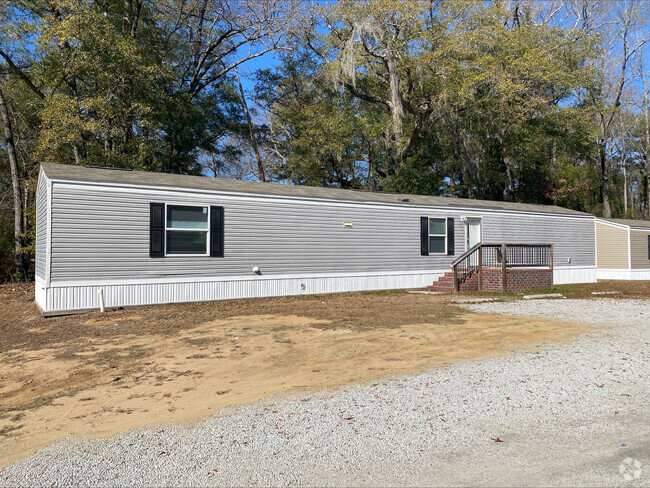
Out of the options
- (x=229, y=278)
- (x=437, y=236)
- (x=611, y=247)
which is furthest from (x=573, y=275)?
(x=229, y=278)

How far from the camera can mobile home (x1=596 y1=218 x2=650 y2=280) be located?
67.0ft

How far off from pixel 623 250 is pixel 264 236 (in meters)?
17.6

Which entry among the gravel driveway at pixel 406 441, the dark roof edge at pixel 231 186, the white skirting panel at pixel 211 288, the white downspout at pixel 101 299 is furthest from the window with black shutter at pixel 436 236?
the gravel driveway at pixel 406 441

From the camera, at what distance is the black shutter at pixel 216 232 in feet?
36.9

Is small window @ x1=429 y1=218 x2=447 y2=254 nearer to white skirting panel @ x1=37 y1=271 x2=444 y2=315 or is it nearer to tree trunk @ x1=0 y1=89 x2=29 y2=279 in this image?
white skirting panel @ x1=37 y1=271 x2=444 y2=315

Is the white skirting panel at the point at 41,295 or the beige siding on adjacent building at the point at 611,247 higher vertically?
the beige siding on adjacent building at the point at 611,247

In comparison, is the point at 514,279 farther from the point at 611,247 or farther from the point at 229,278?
the point at 611,247

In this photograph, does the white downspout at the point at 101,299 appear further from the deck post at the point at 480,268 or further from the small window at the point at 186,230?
the deck post at the point at 480,268

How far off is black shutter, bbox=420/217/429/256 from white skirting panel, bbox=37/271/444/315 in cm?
77

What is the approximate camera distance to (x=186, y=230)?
10898 mm

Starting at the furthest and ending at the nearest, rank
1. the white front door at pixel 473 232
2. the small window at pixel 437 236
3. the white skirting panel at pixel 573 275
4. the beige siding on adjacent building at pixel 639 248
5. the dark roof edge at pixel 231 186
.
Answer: the beige siding on adjacent building at pixel 639 248, the white skirting panel at pixel 573 275, the white front door at pixel 473 232, the small window at pixel 437 236, the dark roof edge at pixel 231 186

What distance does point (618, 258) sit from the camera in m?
20.8

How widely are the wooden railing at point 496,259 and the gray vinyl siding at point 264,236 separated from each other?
0.95 meters

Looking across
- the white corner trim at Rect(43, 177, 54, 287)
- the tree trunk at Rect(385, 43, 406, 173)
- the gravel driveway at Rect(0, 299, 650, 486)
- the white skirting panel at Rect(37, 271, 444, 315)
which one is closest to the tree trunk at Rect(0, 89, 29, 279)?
the white skirting panel at Rect(37, 271, 444, 315)
